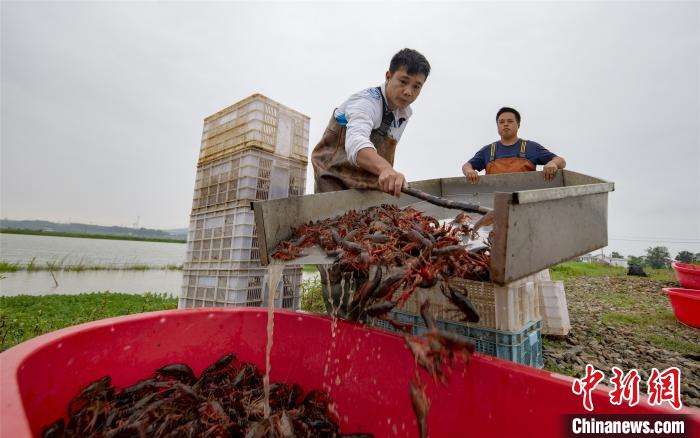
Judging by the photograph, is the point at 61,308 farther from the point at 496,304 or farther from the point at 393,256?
the point at 496,304

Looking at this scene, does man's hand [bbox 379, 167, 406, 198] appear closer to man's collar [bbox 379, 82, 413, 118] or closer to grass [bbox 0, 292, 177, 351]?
man's collar [bbox 379, 82, 413, 118]

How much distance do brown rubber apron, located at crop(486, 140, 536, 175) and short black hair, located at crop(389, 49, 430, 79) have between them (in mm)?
2108

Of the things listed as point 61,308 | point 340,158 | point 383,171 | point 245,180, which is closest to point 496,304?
point 383,171

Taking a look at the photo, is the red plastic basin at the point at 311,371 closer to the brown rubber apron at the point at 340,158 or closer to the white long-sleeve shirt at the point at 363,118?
the white long-sleeve shirt at the point at 363,118

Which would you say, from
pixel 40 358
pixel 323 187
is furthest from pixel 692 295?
pixel 40 358

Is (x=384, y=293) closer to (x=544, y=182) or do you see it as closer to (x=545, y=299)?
(x=544, y=182)

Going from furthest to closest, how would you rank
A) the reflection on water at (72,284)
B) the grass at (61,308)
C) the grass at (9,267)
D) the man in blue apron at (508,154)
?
the grass at (9,267) < the reflection on water at (72,284) < the grass at (61,308) < the man in blue apron at (508,154)

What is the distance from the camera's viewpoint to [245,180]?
5027 mm

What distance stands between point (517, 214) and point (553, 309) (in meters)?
4.43

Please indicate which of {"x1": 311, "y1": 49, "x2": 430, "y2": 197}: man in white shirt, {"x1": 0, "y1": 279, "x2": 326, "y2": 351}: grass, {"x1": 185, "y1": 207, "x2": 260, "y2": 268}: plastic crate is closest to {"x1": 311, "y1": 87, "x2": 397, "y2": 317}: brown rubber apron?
{"x1": 311, "y1": 49, "x2": 430, "y2": 197}: man in white shirt

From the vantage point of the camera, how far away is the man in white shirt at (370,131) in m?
3.21

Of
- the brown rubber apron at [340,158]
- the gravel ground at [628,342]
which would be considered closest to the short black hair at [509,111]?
the brown rubber apron at [340,158]

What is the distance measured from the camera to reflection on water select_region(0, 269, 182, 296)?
12275 mm

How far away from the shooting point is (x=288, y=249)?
2.83m
